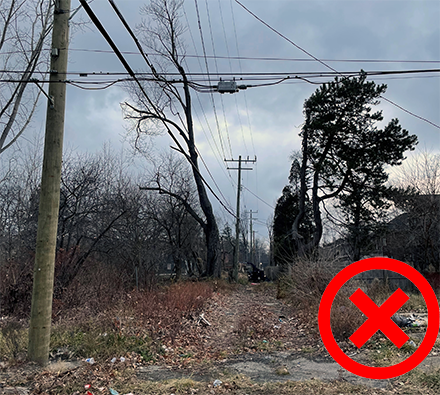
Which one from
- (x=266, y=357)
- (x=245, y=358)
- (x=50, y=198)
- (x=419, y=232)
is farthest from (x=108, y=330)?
(x=419, y=232)

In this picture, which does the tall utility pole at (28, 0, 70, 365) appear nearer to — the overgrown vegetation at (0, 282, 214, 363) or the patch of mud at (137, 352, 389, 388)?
the overgrown vegetation at (0, 282, 214, 363)

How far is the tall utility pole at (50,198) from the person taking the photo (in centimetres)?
671

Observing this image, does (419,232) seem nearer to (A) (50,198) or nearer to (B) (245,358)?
(B) (245,358)

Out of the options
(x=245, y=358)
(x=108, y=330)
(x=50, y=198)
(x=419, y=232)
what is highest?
(x=419, y=232)

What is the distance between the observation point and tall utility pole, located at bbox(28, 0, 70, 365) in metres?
6.71

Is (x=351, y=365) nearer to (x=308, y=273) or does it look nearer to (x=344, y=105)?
(x=308, y=273)

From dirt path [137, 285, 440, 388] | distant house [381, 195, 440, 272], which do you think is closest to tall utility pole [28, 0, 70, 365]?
dirt path [137, 285, 440, 388]

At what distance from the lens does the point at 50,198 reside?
7.00 m

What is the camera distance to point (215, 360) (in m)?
7.75

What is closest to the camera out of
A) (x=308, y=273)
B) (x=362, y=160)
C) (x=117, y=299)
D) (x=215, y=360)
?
(x=215, y=360)

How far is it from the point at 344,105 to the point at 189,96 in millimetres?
10869

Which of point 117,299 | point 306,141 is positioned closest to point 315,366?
point 117,299

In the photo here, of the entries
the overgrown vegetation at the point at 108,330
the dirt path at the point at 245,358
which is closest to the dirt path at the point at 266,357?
the dirt path at the point at 245,358

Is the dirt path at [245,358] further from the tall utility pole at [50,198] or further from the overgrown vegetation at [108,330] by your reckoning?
the tall utility pole at [50,198]
